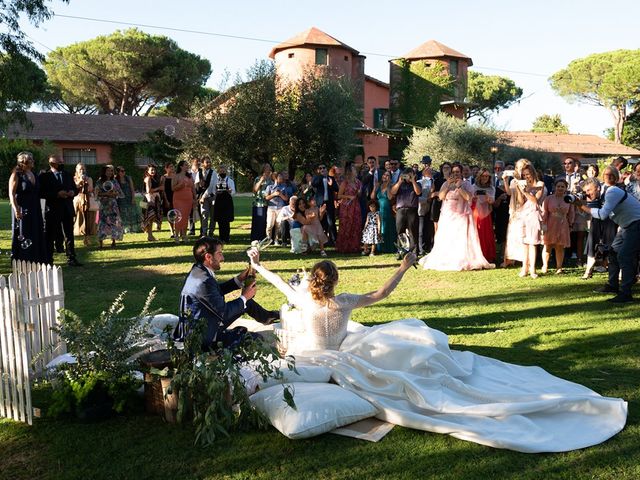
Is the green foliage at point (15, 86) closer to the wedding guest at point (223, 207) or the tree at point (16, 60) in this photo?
the tree at point (16, 60)

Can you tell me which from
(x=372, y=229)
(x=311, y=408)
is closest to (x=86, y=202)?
(x=372, y=229)

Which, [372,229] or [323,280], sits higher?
[323,280]

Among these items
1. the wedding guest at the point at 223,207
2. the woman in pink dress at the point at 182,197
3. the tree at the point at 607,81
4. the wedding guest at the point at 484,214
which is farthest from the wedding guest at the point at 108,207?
Result: the tree at the point at 607,81

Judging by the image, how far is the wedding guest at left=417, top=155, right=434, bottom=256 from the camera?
1302 centimetres

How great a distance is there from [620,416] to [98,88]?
176 feet

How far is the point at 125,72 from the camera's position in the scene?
163 feet

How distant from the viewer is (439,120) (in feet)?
122

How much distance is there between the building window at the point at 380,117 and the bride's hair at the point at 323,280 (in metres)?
41.2

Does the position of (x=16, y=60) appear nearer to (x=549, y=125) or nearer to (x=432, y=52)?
(x=432, y=52)

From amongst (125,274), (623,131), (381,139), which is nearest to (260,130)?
(125,274)

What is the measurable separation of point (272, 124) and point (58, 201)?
36.9 ft

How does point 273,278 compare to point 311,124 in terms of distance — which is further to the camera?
point 311,124

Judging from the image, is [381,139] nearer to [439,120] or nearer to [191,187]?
[439,120]

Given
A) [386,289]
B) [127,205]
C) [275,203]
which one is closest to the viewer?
[386,289]
